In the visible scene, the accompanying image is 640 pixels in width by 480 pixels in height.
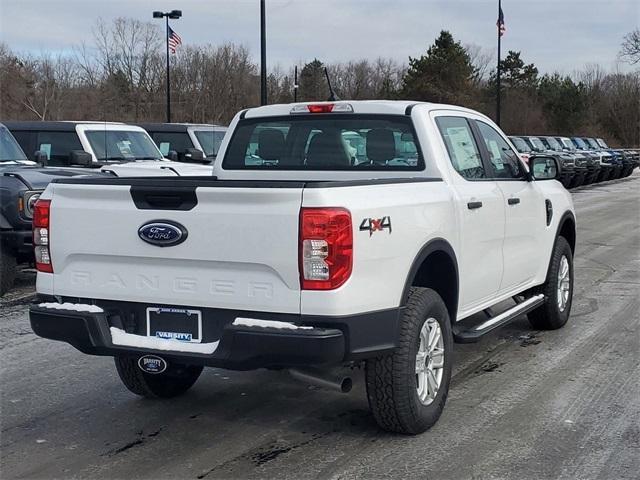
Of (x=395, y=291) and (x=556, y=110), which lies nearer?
(x=395, y=291)

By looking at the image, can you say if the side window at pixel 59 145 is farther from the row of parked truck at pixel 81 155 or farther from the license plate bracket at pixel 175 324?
the license plate bracket at pixel 175 324

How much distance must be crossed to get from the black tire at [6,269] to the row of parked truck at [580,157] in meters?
17.5

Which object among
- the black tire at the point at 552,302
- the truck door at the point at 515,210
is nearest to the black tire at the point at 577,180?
the black tire at the point at 552,302

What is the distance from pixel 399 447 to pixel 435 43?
203 feet

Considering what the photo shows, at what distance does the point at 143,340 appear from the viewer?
13.9 ft

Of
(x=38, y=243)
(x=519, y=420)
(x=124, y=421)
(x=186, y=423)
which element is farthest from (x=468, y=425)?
(x=38, y=243)

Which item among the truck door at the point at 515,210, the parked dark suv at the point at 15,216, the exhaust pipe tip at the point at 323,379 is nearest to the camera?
the exhaust pipe tip at the point at 323,379

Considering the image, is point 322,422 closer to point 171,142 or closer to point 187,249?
point 187,249

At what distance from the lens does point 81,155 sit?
35.5ft

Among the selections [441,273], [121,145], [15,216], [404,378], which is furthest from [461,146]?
[121,145]

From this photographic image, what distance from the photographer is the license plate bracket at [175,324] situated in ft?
13.6

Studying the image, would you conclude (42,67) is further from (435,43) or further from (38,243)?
(38,243)

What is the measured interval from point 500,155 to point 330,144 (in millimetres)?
1481

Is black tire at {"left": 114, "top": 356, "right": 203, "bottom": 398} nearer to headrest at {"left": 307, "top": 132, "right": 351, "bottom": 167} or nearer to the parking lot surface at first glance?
the parking lot surface
